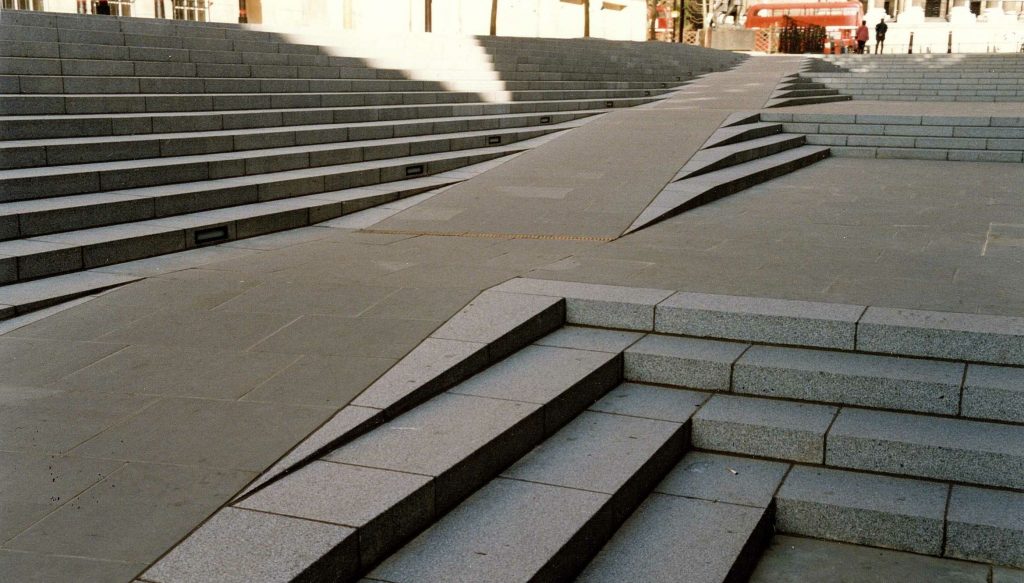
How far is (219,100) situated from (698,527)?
823 centimetres

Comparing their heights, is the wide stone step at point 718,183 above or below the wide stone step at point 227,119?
below

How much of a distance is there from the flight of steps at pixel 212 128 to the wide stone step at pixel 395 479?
2.95 metres

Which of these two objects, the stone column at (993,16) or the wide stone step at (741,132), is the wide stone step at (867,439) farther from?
the stone column at (993,16)

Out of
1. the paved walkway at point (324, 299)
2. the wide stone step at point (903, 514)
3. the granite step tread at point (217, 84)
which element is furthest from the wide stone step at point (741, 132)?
the wide stone step at point (903, 514)

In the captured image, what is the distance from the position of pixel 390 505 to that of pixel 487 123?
10449 mm

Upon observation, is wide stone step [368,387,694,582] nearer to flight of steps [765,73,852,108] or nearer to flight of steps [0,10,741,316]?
flight of steps [0,10,741,316]

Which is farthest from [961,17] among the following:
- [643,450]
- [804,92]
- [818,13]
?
[643,450]

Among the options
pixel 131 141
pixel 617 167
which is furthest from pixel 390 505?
pixel 617 167

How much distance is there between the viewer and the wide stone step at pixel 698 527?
3.95 meters

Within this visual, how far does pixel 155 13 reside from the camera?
2134cm

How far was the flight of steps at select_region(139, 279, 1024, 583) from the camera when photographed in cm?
355

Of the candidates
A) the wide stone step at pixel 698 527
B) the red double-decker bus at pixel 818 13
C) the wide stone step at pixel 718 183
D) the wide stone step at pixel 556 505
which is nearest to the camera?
the wide stone step at pixel 556 505

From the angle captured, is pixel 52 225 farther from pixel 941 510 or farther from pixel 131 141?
pixel 941 510

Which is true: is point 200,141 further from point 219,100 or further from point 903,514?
point 903,514
